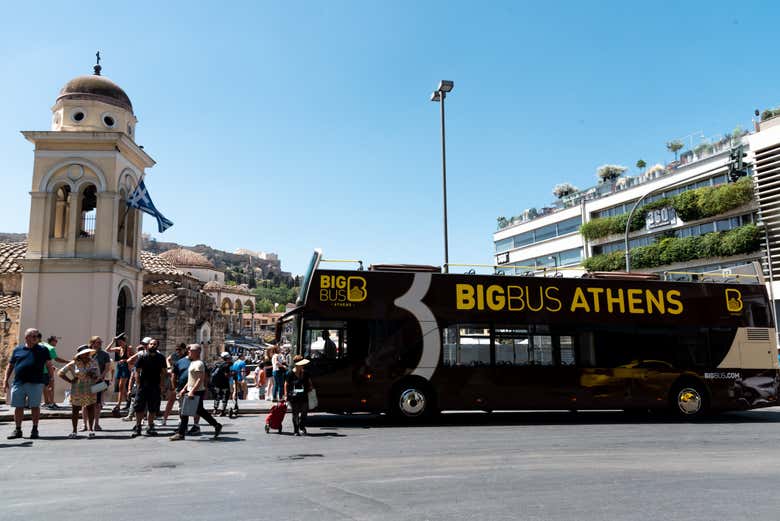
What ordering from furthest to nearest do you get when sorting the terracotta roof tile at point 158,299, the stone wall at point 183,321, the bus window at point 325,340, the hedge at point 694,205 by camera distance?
the hedge at point 694,205 < the terracotta roof tile at point 158,299 < the stone wall at point 183,321 < the bus window at point 325,340

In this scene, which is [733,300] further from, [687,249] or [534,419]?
[687,249]

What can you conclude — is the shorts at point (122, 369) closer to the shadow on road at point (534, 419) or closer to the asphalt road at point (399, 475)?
the asphalt road at point (399, 475)

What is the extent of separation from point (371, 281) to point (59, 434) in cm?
676

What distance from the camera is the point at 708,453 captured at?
9.33 metres

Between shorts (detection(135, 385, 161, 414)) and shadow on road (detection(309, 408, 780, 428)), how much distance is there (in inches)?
135

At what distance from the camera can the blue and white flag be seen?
64.7 feet

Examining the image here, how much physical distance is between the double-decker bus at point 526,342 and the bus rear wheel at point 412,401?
2cm

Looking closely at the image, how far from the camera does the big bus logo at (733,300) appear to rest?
1487cm

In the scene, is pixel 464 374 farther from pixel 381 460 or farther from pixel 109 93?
pixel 109 93

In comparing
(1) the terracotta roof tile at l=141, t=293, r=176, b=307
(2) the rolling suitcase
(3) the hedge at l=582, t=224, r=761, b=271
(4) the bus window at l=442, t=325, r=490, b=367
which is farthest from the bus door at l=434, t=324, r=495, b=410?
(3) the hedge at l=582, t=224, r=761, b=271

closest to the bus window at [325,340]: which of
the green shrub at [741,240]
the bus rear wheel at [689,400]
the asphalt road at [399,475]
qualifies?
the asphalt road at [399,475]

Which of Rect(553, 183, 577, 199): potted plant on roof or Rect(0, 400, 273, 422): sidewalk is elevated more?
Rect(553, 183, 577, 199): potted plant on roof

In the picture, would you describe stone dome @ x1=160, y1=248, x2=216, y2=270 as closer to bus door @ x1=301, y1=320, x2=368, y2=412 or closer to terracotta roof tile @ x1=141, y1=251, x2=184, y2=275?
terracotta roof tile @ x1=141, y1=251, x2=184, y2=275

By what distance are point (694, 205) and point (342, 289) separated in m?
31.6
